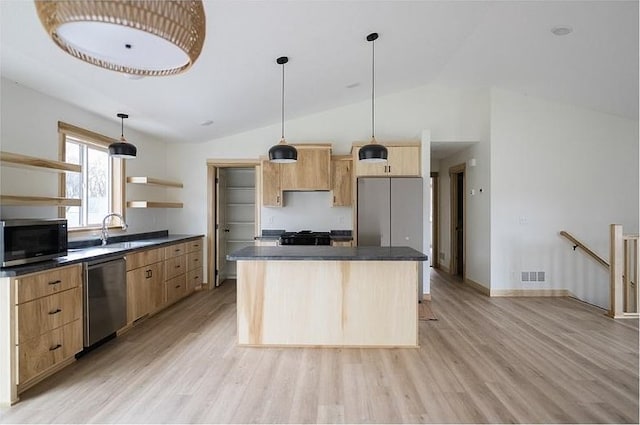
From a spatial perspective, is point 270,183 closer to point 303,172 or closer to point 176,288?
point 303,172

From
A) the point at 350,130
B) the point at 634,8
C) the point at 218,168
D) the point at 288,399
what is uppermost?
the point at 634,8

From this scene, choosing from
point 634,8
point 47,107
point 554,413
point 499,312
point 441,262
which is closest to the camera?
point 554,413

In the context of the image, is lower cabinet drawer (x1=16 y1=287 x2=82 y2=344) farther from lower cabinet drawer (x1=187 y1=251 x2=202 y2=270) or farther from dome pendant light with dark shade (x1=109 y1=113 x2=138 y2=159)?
lower cabinet drawer (x1=187 y1=251 x2=202 y2=270)

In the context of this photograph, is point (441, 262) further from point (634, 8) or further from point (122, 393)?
point (122, 393)

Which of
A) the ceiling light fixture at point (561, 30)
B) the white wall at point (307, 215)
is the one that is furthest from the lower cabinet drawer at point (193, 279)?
the ceiling light fixture at point (561, 30)

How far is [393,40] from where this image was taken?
371 centimetres

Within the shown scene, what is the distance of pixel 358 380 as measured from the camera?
2.69 meters

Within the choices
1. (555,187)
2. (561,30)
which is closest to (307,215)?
(555,187)

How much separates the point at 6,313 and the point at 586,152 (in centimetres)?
702

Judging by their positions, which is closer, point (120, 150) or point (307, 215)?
point (120, 150)

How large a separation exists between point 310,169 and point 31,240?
11.5 ft

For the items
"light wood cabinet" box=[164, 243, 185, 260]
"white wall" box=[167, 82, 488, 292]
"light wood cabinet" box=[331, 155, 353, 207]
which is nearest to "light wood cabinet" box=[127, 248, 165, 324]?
"light wood cabinet" box=[164, 243, 185, 260]

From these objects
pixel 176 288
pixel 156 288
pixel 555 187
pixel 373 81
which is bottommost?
pixel 176 288

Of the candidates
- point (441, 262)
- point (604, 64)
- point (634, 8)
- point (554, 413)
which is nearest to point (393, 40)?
point (634, 8)
